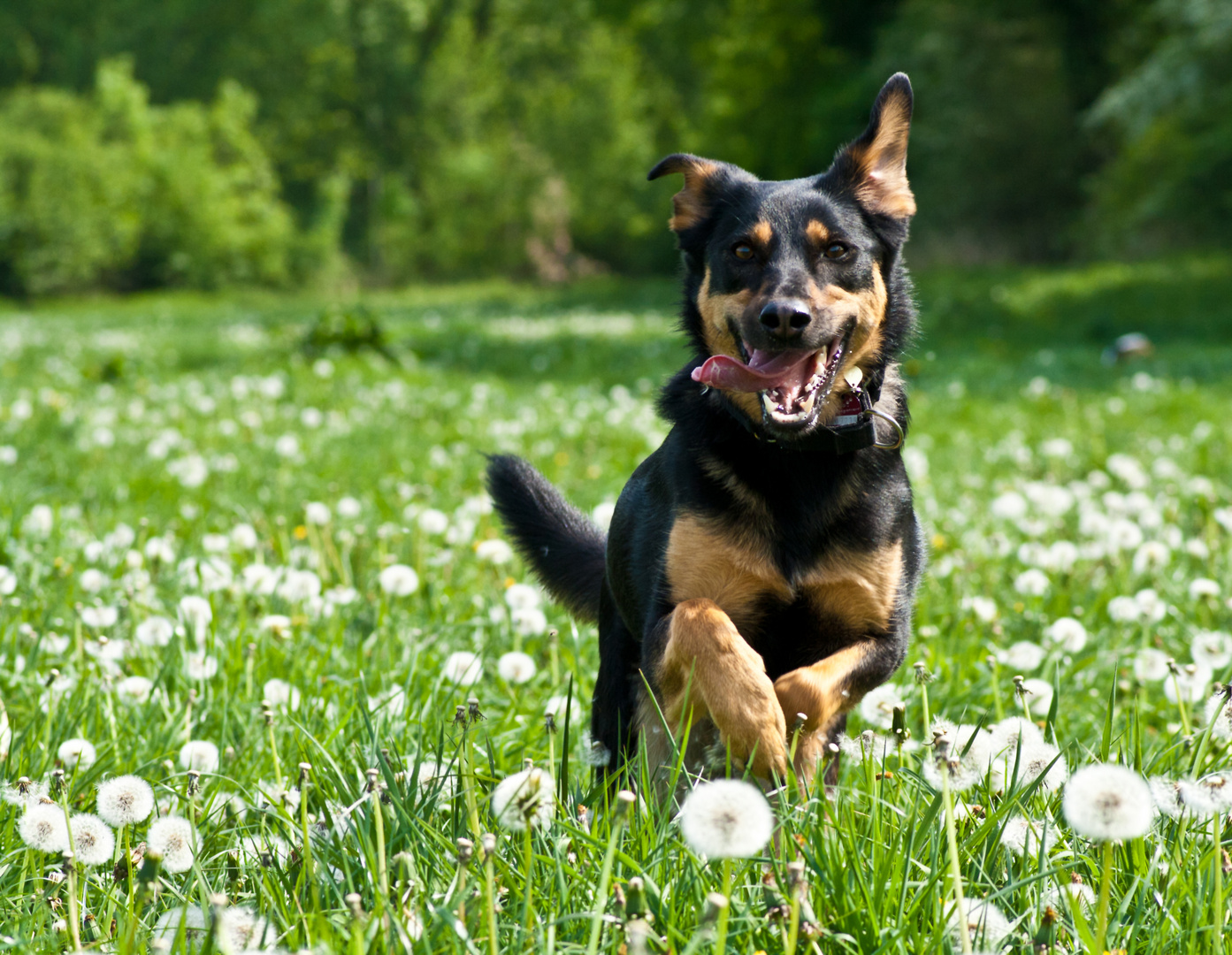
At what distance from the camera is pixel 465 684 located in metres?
3.16

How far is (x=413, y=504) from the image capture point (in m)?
5.34

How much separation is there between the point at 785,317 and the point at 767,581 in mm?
558

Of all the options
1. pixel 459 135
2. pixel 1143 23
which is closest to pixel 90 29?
pixel 459 135

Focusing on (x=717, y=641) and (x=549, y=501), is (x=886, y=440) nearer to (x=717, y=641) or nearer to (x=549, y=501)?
(x=717, y=641)

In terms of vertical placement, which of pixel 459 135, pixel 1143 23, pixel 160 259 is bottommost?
pixel 160 259

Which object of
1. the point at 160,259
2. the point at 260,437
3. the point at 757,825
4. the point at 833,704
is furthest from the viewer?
the point at 160,259

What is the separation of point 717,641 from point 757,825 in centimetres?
72

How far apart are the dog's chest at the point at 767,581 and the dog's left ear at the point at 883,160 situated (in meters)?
0.96

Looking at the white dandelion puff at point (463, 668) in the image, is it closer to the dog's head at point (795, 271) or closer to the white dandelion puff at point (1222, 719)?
the dog's head at point (795, 271)

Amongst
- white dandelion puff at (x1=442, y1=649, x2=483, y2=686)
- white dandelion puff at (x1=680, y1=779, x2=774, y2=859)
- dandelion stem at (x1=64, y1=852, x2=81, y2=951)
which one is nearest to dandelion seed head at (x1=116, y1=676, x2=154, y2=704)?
white dandelion puff at (x1=442, y1=649, x2=483, y2=686)

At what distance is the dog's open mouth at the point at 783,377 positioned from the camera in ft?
7.90

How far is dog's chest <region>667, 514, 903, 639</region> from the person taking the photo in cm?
237

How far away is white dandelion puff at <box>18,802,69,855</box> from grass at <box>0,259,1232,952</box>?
0.10m

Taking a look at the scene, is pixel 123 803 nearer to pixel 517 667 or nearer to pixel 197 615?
pixel 517 667
